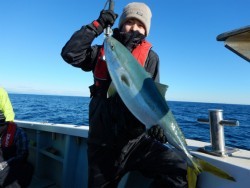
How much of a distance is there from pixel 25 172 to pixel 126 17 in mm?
2867

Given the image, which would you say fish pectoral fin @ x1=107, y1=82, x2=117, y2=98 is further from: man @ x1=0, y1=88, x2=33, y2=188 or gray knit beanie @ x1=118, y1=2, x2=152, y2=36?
man @ x1=0, y1=88, x2=33, y2=188

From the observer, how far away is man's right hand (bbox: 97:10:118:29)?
2.67m

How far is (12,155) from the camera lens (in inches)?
173

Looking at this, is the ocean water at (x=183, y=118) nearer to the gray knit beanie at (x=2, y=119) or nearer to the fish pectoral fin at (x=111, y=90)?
the fish pectoral fin at (x=111, y=90)

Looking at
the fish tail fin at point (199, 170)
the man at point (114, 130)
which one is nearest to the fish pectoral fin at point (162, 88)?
the man at point (114, 130)

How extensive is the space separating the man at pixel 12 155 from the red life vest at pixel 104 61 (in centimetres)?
229

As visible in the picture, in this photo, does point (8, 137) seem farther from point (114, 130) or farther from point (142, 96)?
point (142, 96)

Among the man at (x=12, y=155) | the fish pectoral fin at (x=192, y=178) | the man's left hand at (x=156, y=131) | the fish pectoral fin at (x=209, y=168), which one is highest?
the man's left hand at (x=156, y=131)

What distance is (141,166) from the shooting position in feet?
8.83

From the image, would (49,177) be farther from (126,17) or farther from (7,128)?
(126,17)

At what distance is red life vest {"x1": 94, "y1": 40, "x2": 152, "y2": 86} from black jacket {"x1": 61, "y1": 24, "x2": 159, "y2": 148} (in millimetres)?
147

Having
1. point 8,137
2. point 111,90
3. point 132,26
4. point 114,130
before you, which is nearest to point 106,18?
point 132,26

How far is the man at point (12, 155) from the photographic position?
13.2 ft

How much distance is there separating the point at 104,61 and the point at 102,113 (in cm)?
A: 51
